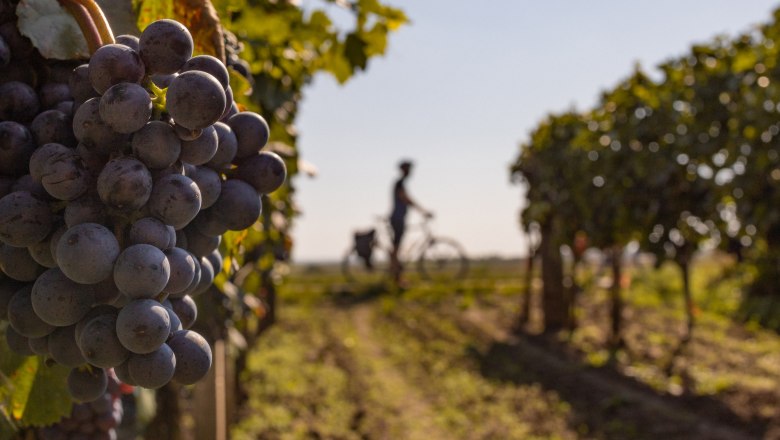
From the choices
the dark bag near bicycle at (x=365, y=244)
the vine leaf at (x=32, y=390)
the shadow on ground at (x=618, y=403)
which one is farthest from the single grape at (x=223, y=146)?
the dark bag near bicycle at (x=365, y=244)

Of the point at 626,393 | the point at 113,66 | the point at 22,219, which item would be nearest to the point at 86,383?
the point at 22,219

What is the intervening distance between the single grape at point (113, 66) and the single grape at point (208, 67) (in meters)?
0.08

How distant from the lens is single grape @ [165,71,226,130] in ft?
3.17

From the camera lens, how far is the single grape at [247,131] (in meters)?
1.20

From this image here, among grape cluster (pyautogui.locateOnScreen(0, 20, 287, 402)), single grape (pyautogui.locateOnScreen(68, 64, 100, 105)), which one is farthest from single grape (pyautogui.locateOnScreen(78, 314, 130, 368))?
single grape (pyautogui.locateOnScreen(68, 64, 100, 105))

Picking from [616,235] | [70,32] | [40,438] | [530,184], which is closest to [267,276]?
[40,438]

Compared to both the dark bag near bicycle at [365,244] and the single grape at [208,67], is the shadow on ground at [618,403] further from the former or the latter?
the single grape at [208,67]

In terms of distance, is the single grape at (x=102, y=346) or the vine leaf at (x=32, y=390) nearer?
the single grape at (x=102, y=346)

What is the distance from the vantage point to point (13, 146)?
1139mm

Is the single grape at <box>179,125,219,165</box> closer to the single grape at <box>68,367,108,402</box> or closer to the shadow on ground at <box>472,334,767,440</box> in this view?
the single grape at <box>68,367,108,402</box>

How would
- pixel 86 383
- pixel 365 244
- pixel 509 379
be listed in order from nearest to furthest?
pixel 86 383, pixel 365 244, pixel 509 379

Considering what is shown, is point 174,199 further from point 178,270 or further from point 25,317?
point 25,317

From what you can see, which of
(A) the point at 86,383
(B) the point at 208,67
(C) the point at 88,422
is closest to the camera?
(B) the point at 208,67

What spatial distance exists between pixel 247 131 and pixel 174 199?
211 millimetres
